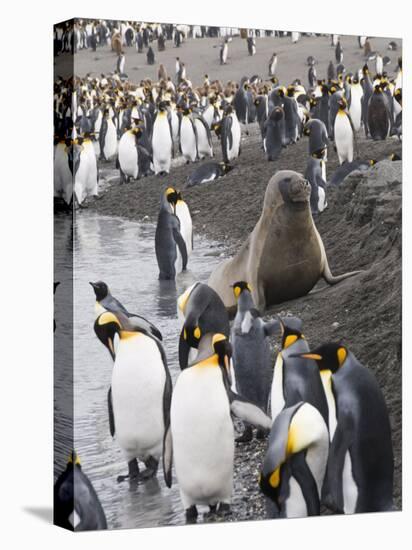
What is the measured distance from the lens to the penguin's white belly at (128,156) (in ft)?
19.2

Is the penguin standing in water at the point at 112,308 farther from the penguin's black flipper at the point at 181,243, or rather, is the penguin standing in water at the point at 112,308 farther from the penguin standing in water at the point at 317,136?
the penguin standing in water at the point at 317,136

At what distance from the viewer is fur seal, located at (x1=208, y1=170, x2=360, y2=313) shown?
6066 mm

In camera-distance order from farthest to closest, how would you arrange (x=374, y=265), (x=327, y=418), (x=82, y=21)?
(x=374, y=265)
(x=327, y=418)
(x=82, y=21)

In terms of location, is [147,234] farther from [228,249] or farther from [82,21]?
[82,21]

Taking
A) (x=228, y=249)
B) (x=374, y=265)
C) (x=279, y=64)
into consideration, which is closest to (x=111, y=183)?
(x=228, y=249)

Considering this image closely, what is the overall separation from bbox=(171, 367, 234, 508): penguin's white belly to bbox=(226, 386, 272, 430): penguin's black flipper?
114 mm

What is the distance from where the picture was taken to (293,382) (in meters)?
5.91

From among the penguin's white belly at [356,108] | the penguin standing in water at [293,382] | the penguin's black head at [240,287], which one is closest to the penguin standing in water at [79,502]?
the penguin standing in water at [293,382]

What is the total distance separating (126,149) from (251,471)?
1783mm

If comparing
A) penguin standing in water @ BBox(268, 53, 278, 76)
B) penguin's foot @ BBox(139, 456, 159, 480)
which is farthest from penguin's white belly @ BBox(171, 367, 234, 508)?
penguin standing in water @ BBox(268, 53, 278, 76)

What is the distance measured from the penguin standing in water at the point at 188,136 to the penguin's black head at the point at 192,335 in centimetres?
92

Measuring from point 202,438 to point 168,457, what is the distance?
0.19 metres

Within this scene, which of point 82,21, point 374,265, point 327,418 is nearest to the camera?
point 82,21

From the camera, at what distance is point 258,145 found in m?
6.22
